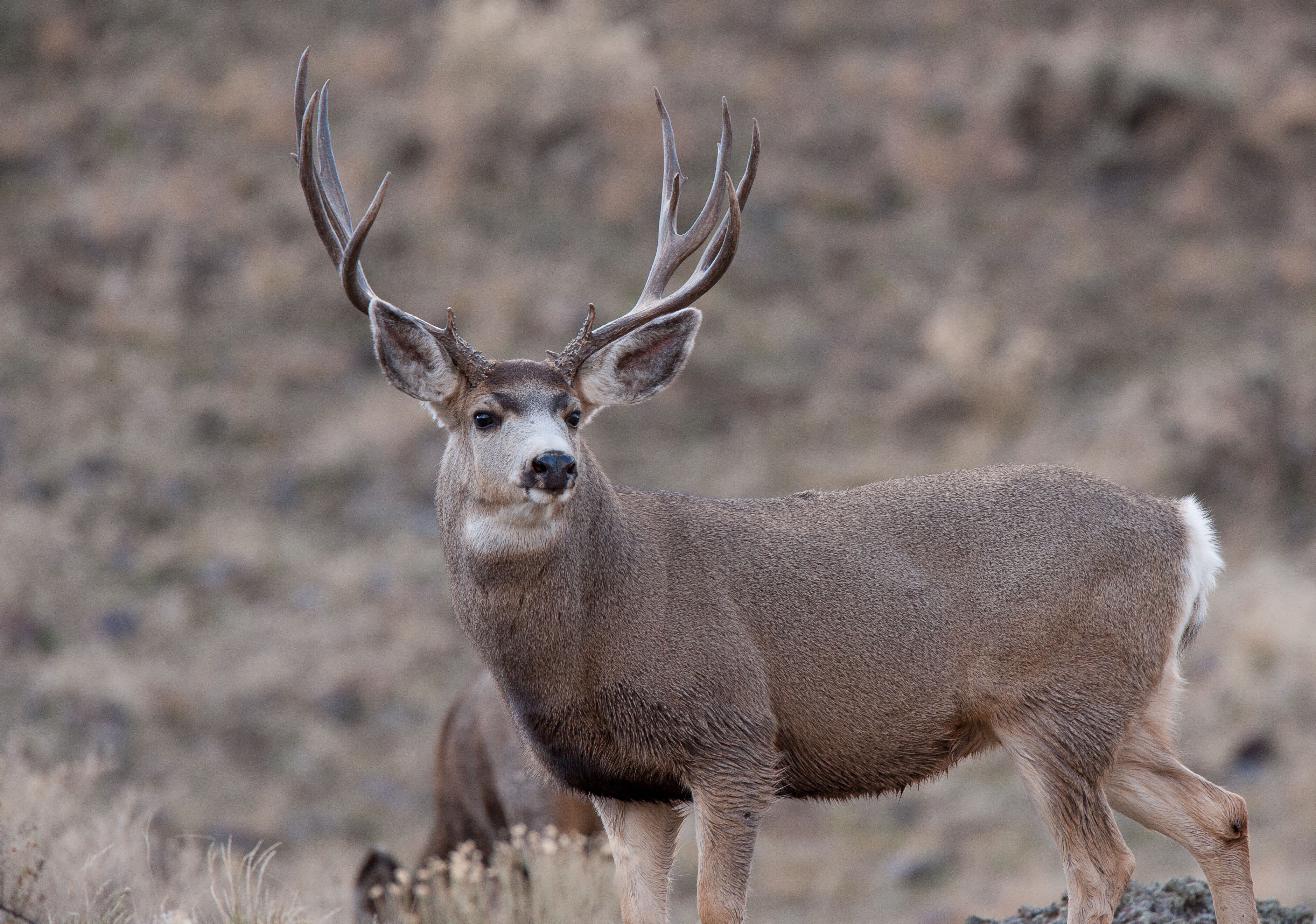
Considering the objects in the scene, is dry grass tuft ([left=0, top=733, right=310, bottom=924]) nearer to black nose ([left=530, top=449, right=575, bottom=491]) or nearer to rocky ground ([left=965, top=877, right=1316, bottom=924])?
black nose ([left=530, top=449, right=575, bottom=491])

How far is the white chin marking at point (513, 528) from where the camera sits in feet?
16.8

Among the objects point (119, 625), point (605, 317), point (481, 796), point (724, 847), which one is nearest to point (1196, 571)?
point (724, 847)

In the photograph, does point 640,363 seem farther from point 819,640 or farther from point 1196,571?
point 1196,571

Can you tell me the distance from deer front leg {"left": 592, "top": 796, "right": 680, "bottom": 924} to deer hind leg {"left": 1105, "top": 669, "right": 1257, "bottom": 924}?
172cm

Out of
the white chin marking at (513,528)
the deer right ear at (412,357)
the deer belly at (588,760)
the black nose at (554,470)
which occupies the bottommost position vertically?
the deer belly at (588,760)

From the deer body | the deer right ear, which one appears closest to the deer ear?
the deer body

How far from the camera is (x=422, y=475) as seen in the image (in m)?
15.7

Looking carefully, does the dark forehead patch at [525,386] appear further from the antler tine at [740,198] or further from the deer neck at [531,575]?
the antler tine at [740,198]

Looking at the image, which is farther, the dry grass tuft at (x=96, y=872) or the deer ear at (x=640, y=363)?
the deer ear at (x=640, y=363)

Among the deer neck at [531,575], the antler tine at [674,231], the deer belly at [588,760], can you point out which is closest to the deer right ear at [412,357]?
the deer neck at [531,575]

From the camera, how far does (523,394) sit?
526cm

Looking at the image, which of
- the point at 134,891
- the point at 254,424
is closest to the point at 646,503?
the point at 134,891

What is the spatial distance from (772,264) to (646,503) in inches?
525

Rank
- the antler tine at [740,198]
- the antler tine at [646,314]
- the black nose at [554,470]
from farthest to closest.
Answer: the antler tine at [740,198] → the antler tine at [646,314] → the black nose at [554,470]
